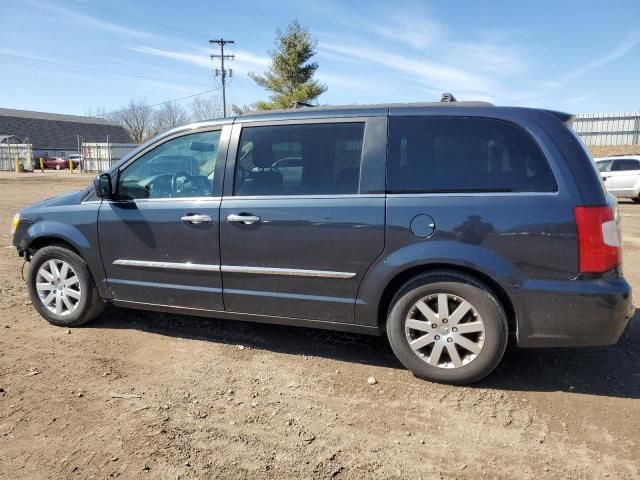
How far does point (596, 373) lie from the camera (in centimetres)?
361

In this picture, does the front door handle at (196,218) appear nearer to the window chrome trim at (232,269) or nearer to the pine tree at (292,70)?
the window chrome trim at (232,269)

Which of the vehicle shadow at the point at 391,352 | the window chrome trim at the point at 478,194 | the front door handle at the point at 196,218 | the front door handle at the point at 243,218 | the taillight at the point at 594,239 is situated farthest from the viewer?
the front door handle at the point at 196,218

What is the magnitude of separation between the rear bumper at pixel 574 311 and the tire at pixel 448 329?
18cm

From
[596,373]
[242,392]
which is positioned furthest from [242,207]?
[596,373]

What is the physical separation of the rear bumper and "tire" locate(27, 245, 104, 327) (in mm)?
3562

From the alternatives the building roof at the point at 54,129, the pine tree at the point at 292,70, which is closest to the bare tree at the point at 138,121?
the building roof at the point at 54,129

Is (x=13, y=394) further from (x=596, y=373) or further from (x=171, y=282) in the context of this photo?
(x=596, y=373)

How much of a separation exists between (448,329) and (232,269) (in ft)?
5.41

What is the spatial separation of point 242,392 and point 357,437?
35.5 inches

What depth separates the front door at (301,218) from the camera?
137 inches

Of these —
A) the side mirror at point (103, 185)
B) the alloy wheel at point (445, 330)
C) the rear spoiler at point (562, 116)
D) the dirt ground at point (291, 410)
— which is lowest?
the dirt ground at point (291, 410)

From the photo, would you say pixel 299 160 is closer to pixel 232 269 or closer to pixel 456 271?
pixel 232 269

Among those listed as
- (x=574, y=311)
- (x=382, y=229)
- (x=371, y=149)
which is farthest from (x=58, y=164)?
(x=574, y=311)

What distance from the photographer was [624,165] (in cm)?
1662
